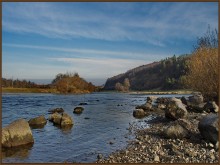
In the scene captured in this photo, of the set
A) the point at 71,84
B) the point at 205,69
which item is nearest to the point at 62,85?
the point at 71,84

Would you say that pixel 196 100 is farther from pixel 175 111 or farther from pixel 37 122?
pixel 37 122

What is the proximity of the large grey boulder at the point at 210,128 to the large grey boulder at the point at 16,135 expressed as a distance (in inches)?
412

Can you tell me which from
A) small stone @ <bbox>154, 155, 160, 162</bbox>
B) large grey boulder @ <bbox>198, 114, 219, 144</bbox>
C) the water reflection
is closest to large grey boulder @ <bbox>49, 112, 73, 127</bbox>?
the water reflection

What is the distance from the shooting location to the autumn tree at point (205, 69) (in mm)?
35375

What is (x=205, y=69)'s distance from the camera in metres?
36.4

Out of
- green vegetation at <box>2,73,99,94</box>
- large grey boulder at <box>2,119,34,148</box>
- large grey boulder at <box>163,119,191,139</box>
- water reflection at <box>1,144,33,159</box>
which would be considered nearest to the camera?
water reflection at <box>1,144,33,159</box>

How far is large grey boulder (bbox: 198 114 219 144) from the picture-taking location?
651 inches

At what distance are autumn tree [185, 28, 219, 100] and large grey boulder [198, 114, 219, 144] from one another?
1858 cm

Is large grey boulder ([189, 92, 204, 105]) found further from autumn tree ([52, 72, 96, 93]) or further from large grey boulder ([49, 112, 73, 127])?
autumn tree ([52, 72, 96, 93])

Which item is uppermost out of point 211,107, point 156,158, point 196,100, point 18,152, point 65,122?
point 196,100

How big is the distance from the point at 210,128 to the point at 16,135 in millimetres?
11232

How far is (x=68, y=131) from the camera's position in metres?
24.7

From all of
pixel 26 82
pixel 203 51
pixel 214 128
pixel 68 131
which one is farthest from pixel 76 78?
pixel 214 128

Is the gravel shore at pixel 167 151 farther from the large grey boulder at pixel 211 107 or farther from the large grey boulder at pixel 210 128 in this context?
the large grey boulder at pixel 211 107
